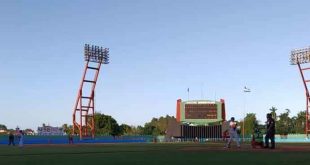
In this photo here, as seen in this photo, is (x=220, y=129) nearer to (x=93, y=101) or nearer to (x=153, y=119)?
(x=93, y=101)

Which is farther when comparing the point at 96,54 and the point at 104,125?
the point at 104,125

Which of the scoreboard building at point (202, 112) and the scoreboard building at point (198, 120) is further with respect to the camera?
the scoreboard building at point (198, 120)

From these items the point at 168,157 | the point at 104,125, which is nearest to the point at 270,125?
the point at 168,157

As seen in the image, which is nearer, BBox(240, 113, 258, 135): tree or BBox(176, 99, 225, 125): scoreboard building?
BBox(176, 99, 225, 125): scoreboard building

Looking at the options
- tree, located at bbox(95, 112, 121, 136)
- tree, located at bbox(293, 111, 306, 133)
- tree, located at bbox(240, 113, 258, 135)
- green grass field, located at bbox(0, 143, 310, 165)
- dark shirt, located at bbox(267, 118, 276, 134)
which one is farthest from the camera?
tree, located at bbox(293, 111, 306, 133)

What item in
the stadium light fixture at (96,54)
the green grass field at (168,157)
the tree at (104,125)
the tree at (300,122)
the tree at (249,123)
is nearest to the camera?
the green grass field at (168,157)

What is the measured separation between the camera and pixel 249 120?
→ 157125 millimetres

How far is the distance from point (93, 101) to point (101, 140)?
1104 cm

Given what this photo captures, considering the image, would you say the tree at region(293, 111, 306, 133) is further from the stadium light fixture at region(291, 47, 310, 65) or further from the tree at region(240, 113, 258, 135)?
the stadium light fixture at region(291, 47, 310, 65)

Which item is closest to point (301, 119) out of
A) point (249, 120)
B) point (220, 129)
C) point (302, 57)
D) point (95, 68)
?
point (249, 120)

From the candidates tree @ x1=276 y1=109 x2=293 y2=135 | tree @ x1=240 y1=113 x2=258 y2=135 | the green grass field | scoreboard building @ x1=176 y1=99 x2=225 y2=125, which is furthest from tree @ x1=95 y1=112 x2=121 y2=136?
the green grass field

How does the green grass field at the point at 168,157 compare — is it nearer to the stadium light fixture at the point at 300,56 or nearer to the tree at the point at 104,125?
the stadium light fixture at the point at 300,56

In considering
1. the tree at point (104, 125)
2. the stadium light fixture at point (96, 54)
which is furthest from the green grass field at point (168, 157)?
the tree at point (104, 125)

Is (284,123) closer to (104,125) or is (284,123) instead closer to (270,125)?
(104,125)
